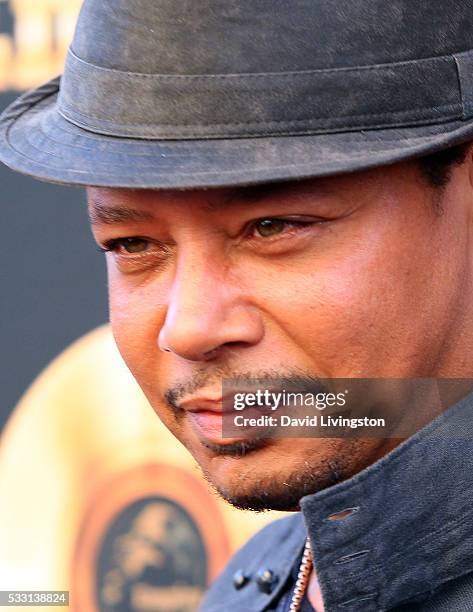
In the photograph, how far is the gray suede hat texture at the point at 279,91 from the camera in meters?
1.39

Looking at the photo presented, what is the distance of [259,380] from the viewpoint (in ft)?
4.82

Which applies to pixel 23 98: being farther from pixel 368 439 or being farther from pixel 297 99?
pixel 368 439

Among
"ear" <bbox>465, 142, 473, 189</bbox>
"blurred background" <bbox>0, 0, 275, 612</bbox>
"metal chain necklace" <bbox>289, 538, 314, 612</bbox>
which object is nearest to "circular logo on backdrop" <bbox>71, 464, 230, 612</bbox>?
"blurred background" <bbox>0, 0, 275, 612</bbox>

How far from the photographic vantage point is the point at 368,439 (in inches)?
60.8

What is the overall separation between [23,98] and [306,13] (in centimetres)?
57

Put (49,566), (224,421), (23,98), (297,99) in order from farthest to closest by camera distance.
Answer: (49,566)
(23,98)
(224,421)
(297,99)

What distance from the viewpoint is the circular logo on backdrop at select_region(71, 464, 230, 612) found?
2793mm

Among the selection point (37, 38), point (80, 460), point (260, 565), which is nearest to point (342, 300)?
point (260, 565)

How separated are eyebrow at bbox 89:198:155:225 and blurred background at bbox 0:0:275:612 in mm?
1246

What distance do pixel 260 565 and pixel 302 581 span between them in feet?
0.78

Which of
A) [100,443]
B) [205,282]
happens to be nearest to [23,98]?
[205,282]

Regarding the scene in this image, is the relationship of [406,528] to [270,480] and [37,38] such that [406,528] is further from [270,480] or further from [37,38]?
[37,38]

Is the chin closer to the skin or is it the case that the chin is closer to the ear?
the skin

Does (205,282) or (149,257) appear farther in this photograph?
(149,257)
